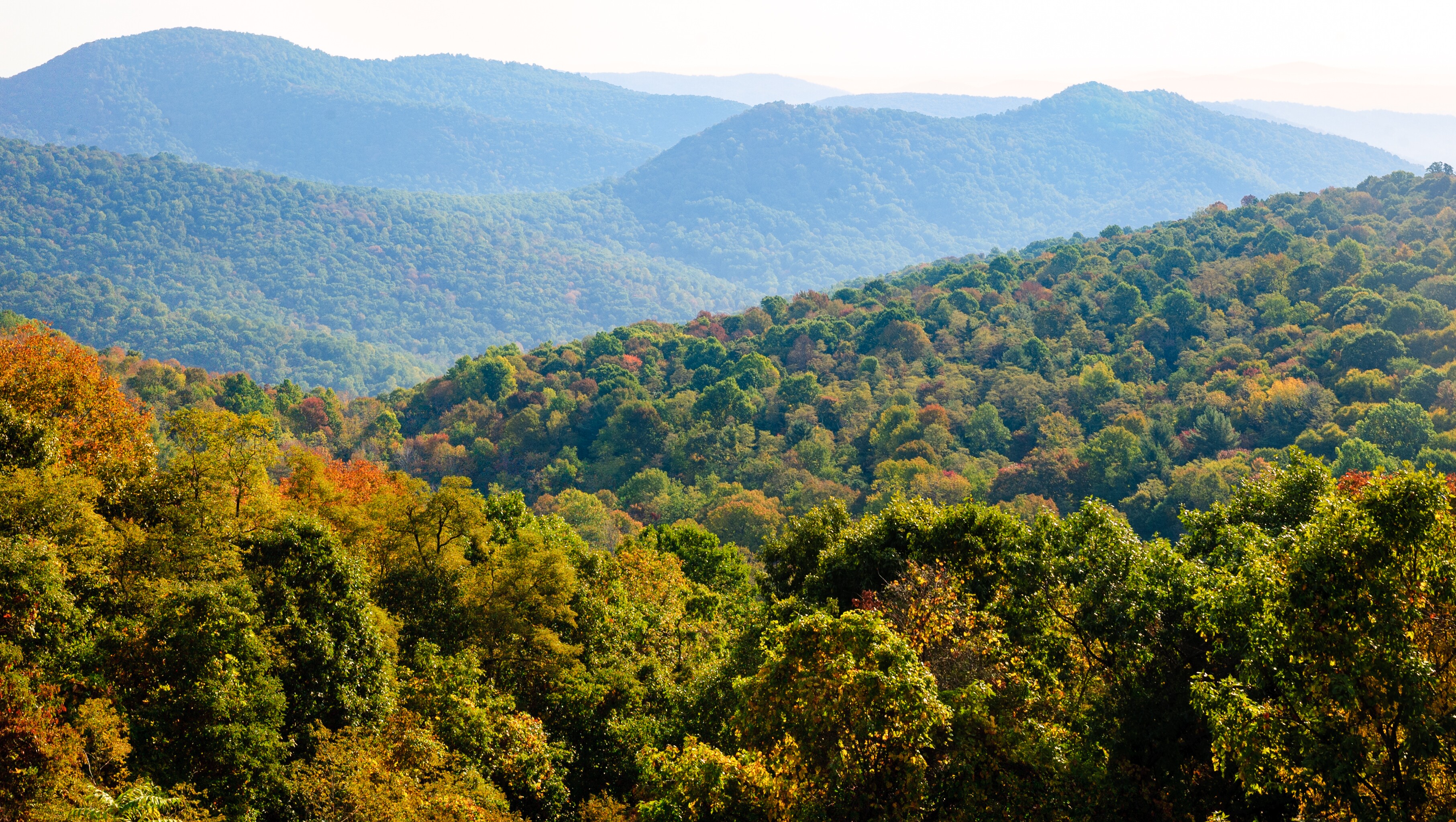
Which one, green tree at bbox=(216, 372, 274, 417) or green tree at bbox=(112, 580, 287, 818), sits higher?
green tree at bbox=(112, 580, 287, 818)

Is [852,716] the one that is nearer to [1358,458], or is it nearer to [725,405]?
[1358,458]

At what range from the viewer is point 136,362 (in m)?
89.1

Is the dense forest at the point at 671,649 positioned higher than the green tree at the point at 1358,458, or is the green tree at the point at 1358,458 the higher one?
the dense forest at the point at 671,649

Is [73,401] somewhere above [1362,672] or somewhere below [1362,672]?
below

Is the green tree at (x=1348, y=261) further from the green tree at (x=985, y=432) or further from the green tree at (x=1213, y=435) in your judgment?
the green tree at (x=985, y=432)

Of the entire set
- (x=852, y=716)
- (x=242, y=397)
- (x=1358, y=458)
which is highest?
(x=852, y=716)

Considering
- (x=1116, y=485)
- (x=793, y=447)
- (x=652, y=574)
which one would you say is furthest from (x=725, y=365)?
(x=652, y=574)

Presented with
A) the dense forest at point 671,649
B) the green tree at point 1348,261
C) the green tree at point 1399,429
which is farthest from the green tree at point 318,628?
the green tree at point 1348,261

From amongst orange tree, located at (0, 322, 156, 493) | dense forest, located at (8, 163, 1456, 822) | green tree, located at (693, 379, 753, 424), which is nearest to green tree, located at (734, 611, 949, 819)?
dense forest, located at (8, 163, 1456, 822)

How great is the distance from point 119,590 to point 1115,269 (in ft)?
370

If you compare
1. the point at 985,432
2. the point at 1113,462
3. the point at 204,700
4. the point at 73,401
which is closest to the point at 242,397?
the point at 985,432

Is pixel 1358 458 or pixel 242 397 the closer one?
pixel 1358 458

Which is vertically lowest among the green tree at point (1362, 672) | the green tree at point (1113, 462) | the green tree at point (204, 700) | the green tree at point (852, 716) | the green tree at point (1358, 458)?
the green tree at point (1113, 462)

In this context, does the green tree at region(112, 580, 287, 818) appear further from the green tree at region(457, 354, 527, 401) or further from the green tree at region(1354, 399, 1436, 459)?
the green tree at region(457, 354, 527, 401)
